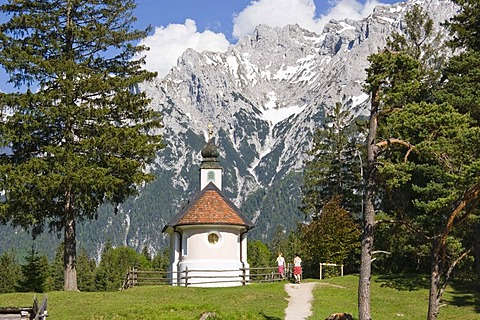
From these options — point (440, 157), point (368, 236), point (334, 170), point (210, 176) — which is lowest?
point (368, 236)

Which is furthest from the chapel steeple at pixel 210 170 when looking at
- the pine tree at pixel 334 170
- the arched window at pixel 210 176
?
the pine tree at pixel 334 170

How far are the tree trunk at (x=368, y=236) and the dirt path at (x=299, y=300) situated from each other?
420cm

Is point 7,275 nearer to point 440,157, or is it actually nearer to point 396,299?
point 396,299

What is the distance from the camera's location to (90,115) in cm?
2838

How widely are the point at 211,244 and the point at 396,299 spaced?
11.5 metres

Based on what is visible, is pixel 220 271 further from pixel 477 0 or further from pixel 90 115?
pixel 477 0

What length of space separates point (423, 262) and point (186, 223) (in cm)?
1364

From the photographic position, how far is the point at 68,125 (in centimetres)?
2872

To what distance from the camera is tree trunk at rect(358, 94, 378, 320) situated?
18.1 m

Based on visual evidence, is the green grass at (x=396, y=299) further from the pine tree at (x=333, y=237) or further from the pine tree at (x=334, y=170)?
the pine tree at (x=334, y=170)

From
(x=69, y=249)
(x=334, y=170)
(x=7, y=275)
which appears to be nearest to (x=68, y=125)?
(x=69, y=249)

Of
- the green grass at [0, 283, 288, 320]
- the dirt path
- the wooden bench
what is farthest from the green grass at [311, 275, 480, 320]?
the wooden bench

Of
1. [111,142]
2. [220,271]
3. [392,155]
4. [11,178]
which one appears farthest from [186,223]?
[392,155]

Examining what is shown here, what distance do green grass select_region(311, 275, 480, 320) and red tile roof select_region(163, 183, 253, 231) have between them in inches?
248
